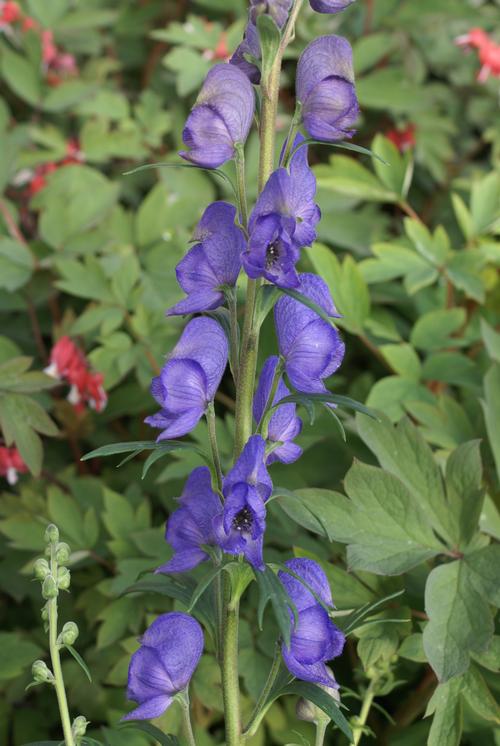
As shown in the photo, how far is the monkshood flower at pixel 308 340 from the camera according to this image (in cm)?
97

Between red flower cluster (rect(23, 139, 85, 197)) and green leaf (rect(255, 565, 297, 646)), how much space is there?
1.65 m

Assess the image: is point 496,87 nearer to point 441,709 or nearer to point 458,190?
point 458,190

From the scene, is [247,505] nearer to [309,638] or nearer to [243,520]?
[243,520]

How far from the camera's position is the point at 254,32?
3.06ft

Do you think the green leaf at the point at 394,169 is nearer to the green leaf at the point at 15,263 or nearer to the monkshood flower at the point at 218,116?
the green leaf at the point at 15,263

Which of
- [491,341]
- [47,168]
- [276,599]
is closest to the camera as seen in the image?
[276,599]

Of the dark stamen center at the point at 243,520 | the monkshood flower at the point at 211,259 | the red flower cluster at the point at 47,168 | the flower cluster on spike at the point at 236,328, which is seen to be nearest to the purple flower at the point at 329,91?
the flower cluster on spike at the point at 236,328

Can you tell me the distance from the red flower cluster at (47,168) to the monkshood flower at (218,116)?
1.45 metres

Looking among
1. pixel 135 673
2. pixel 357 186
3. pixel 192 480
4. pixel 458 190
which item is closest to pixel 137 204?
pixel 357 186

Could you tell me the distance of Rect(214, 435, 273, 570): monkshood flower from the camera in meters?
0.90

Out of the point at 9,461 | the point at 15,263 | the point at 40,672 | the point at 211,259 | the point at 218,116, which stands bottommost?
the point at 9,461

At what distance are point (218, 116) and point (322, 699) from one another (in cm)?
64

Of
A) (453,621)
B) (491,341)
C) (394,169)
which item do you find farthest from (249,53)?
(394,169)

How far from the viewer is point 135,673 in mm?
976
